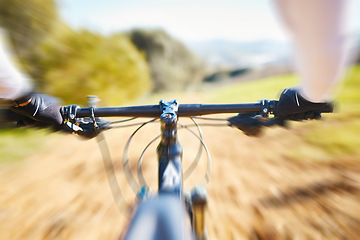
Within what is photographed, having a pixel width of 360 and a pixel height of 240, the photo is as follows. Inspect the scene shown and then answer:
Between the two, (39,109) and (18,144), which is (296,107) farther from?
(18,144)

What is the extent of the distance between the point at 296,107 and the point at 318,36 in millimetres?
833

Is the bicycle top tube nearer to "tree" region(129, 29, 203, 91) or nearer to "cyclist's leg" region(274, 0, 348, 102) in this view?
"cyclist's leg" region(274, 0, 348, 102)

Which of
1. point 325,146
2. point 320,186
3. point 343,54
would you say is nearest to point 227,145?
point 325,146

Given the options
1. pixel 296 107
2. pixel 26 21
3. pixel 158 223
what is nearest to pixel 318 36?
pixel 158 223

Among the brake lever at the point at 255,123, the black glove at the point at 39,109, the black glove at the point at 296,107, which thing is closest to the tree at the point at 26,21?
the black glove at the point at 39,109

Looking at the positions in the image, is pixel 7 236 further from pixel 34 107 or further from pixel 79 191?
pixel 34 107

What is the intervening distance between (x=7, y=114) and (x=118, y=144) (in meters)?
4.44

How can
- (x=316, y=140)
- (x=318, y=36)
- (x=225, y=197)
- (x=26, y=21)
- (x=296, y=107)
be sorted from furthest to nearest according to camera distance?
1. (x=26, y=21)
2. (x=316, y=140)
3. (x=225, y=197)
4. (x=296, y=107)
5. (x=318, y=36)

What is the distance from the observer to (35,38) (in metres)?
6.25

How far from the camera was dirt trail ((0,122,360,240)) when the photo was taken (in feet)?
7.89

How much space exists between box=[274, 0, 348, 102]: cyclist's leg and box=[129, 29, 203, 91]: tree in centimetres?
2050

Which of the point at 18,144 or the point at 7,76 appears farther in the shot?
the point at 18,144

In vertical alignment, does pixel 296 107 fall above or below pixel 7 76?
below

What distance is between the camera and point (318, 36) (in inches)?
18.4
